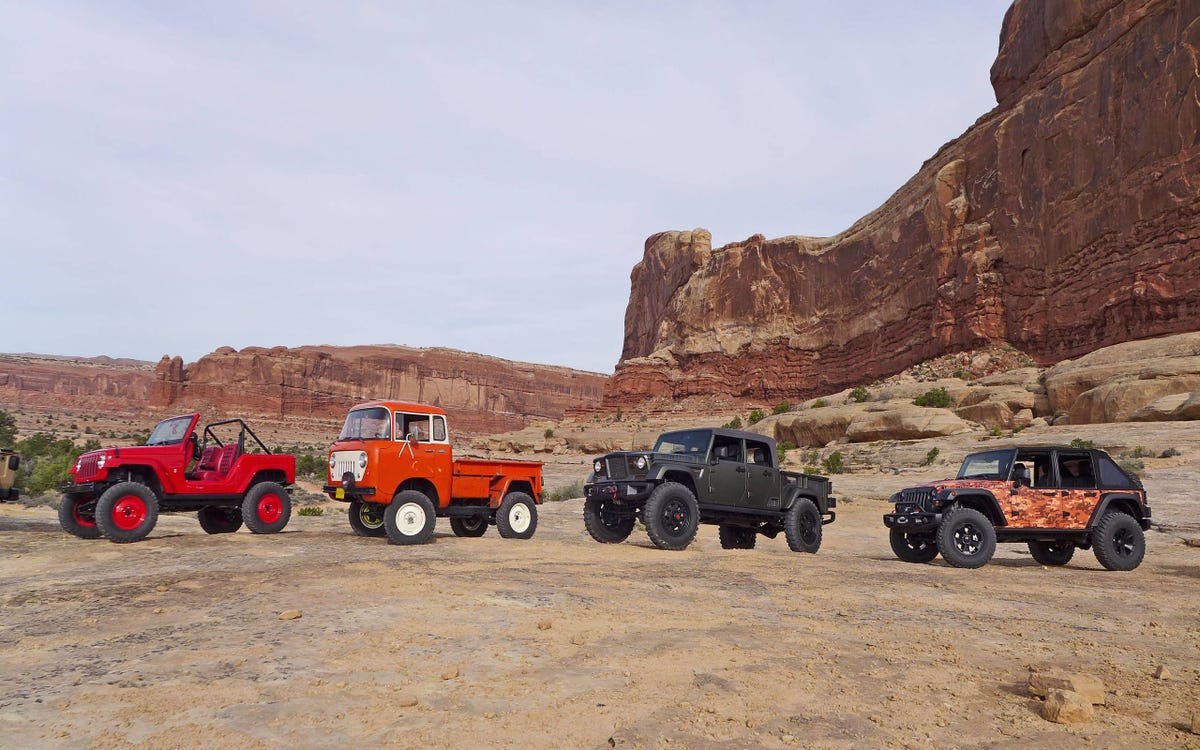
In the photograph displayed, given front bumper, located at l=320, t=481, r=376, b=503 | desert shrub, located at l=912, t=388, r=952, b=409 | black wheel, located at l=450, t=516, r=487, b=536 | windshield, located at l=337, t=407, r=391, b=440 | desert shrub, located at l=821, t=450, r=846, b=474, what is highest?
desert shrub, located at l=912, t=388, r=952, b=409

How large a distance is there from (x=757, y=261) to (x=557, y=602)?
87.1m

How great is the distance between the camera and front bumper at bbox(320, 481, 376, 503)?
40.1ft

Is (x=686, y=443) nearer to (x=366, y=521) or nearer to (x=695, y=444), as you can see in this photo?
(x=695, y=444)

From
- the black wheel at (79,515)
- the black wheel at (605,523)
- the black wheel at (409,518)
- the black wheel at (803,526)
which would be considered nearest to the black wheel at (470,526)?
the black wheel at (409,518)

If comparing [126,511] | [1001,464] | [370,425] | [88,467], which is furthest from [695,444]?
[88,467]

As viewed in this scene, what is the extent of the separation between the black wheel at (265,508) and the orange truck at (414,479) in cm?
154

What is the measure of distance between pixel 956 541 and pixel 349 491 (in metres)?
9.76

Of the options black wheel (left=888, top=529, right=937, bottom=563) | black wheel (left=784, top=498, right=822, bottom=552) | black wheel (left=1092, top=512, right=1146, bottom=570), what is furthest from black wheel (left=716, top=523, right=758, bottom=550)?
black wheel (left=1092, top=512, right=1146, bottom=570)

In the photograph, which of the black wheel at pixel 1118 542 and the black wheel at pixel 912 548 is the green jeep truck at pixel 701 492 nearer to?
the black wheel at pixel 912 548

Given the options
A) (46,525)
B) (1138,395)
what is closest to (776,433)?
(1138,395)

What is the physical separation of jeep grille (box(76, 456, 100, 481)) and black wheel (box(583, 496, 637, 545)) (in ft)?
27.7

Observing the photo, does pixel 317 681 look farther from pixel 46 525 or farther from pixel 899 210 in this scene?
pixel 899 210

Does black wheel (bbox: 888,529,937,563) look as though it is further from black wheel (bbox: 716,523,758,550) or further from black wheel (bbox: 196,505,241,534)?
black wheel (bbox: 196,505,241,534)

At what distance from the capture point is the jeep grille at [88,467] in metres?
12.4
